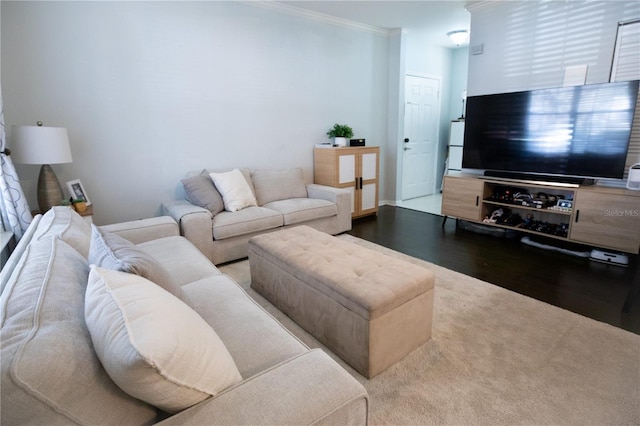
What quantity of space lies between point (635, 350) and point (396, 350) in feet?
4.41

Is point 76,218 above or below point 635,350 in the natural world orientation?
above

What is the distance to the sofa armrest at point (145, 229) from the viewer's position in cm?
247

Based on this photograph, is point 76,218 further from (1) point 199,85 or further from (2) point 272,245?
(1) point 199,85

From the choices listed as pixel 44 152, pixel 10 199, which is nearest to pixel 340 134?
pixel 44 152

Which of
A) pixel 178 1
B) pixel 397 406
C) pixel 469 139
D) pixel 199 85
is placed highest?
pixel 178 1

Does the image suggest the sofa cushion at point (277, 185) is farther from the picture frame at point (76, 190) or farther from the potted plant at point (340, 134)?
the picture frame at point (76, 190)

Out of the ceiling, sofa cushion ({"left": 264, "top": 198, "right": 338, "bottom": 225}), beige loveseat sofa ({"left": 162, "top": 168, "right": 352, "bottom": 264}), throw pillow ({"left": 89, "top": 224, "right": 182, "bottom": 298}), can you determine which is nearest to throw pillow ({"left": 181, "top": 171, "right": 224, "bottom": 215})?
beige loveseat sofa ({"left": 162, "top": 168, "right": 352, "bottom": 264})

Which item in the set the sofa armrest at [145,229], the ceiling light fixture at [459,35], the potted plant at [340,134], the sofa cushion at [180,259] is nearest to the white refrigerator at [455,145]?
the ceiling light fixture at [459,35]

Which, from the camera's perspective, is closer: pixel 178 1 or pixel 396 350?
pixel 396 350

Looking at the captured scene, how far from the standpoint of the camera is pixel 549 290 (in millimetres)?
2520

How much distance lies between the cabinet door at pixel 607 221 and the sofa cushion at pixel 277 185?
282 centimetres

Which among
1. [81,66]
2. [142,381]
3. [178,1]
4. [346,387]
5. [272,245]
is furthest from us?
[178,1]

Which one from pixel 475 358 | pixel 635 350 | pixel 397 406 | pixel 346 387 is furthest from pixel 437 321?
pixel 346 387

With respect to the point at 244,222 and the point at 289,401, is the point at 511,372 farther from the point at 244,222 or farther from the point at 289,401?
the point at 244,222
